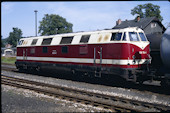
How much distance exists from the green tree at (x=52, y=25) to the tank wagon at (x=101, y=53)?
6607cm

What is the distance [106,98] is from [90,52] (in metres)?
4.65

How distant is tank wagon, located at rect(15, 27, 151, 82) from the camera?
1154 centimetres

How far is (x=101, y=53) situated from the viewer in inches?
500

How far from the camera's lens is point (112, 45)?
12117 millimetres

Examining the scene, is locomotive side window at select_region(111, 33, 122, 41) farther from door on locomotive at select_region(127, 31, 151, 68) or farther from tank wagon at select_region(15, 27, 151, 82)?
door on locomotive at select_region(127, 31, 151, 68)

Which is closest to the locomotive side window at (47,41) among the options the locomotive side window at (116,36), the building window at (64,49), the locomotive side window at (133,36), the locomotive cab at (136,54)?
the building window at (64,49)

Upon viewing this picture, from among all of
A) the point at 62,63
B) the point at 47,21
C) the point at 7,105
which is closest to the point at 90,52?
the point at 62,63

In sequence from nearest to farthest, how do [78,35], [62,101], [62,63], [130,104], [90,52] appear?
[130,104]
[62,101]
[90,52]
[78,35]
[62,63]

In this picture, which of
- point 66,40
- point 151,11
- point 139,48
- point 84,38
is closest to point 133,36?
point 139,48

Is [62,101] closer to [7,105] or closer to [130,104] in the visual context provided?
[7,105]

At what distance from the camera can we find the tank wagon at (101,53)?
37.9 feet

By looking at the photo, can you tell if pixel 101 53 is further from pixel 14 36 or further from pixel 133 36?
pixel 14 36

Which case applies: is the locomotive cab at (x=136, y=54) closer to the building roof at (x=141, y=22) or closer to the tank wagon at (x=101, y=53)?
the tank wagon at (x=101, y=53)

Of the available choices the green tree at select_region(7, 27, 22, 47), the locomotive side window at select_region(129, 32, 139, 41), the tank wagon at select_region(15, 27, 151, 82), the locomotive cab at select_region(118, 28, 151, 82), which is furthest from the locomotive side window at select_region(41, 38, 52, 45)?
the green tree at select_region(7, 27, 22, 47)
